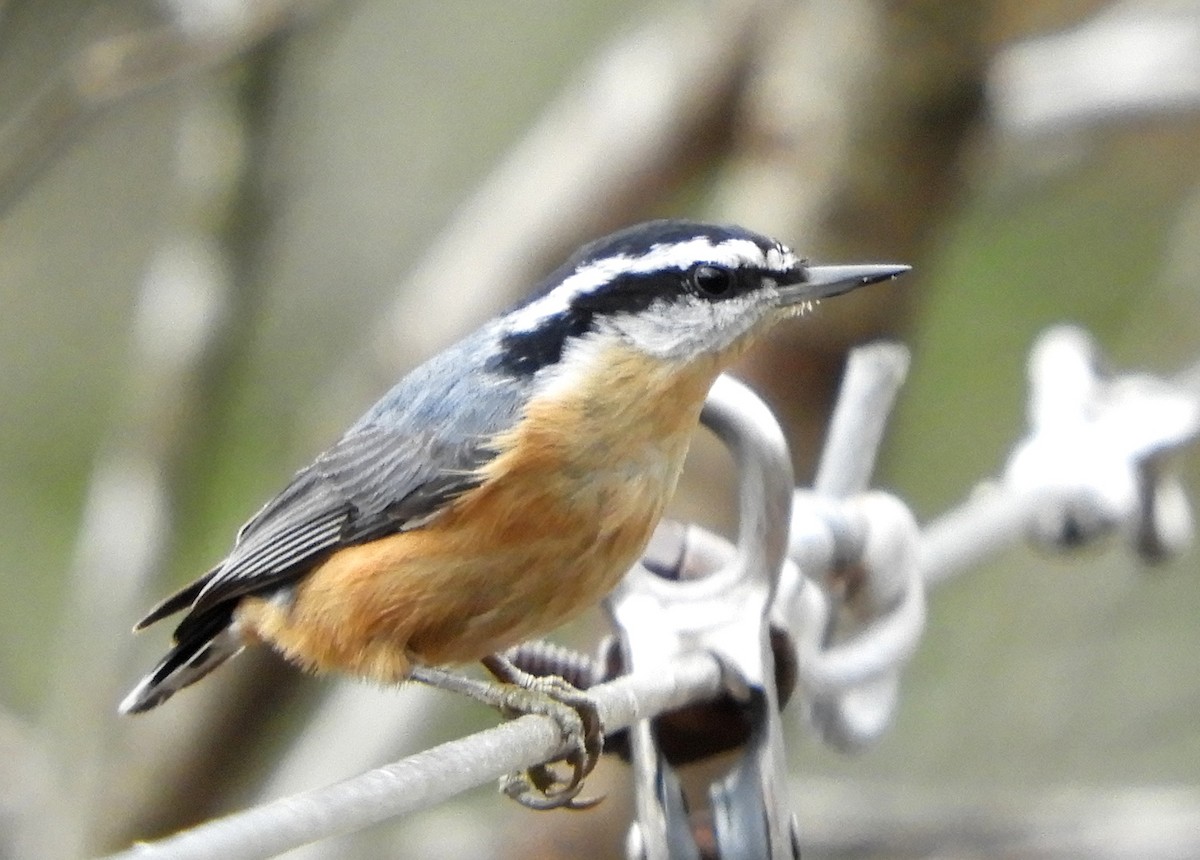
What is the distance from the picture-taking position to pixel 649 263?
7.74ft

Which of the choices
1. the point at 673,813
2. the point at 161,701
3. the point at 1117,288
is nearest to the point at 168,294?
the point at 161,701

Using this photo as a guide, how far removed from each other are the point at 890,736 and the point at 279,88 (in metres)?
3.90

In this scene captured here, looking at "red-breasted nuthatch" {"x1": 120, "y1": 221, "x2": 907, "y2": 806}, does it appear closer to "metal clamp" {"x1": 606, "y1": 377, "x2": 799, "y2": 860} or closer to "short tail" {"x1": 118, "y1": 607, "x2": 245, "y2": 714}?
"short tail" {"x1": 118, "y1": 607, "x2": 245, "y2": 714}

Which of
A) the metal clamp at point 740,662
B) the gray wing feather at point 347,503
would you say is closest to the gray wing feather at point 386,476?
the gray wing feather at point 347,503

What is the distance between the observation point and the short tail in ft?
8.43

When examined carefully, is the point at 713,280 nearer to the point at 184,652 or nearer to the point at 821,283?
the point at 821,283

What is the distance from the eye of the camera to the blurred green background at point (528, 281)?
370 cm

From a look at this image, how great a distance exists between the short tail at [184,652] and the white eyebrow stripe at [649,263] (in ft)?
2.13

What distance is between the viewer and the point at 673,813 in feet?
5.59

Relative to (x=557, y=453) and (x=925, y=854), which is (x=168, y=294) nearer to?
(x=557, y=453)

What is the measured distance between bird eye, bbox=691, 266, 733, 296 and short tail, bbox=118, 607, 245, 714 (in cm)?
88

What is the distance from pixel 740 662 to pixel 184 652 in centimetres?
118

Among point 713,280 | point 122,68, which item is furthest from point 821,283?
point 122,68

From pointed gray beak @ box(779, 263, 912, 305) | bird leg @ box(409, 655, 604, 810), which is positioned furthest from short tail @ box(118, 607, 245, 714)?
pointed gray beak @ box(779, 263, 912, 305)
